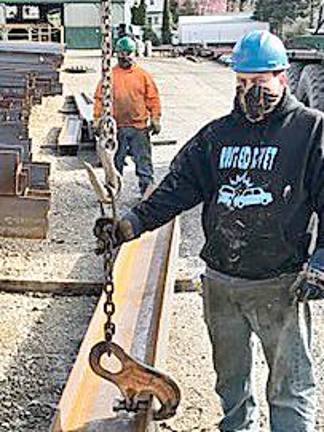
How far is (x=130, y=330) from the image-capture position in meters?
6.13

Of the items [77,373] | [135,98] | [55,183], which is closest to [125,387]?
[77,373]

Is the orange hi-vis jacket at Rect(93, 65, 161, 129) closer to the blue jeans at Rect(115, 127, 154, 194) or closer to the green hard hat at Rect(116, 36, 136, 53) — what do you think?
the blue jeans at Rect(115, 127, 154, 194)

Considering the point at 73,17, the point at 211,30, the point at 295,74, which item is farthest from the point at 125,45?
the point at 73,17

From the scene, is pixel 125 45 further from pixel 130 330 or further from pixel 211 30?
pixel 211 30

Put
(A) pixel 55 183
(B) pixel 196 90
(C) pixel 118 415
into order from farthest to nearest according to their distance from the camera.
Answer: (B) pixel 196 90, (A) pixel 55 183, (C) pixel 118 415

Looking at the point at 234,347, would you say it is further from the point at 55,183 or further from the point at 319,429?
the point at 55,183

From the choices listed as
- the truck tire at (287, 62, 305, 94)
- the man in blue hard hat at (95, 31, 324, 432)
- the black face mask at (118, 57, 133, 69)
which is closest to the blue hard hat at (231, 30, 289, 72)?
the man in blue hard hat at (95, 31, 324, 432)

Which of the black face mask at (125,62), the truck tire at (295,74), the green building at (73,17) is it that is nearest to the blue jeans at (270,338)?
the black face mask at (125,62)

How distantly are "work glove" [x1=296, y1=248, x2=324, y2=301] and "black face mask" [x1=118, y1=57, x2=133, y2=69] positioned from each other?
6.34 metres

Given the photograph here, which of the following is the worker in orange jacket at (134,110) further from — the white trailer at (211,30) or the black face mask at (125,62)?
the white trailer at (211,30)

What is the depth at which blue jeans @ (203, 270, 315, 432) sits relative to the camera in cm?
415

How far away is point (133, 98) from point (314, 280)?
6282mm

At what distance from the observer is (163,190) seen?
14.2 feet

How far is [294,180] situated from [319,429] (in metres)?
1.62
